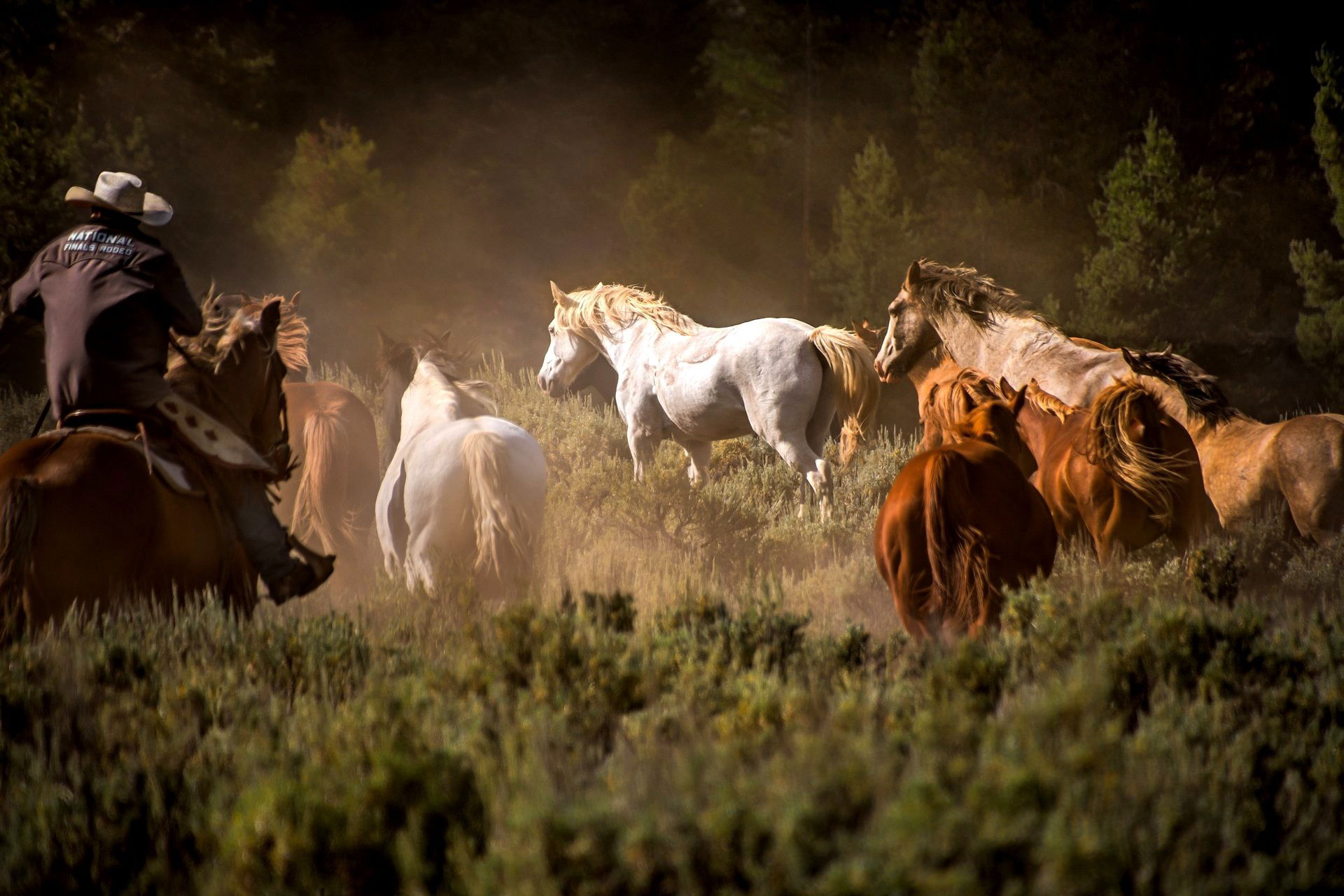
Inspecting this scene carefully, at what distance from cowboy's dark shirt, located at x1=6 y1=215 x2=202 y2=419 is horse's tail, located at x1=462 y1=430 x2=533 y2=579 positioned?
1399 millimetres

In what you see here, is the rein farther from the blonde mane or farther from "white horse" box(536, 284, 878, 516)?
"white horse" box(536, 284, 878, 516)

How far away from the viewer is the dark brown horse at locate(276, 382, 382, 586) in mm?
6465

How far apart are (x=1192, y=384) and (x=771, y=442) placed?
293 cm

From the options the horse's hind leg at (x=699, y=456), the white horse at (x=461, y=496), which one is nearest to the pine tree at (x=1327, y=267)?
the horse's hind leg at (x=699, y=456)

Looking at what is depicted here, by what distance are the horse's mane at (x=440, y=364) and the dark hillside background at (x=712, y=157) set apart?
785 cm

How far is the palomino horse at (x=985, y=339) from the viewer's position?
689cm

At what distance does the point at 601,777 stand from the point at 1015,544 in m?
2.28

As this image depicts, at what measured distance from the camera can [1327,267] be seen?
13375 mm

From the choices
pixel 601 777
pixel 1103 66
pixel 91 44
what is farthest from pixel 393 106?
pixel 601 777

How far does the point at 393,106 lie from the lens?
20.8 metres

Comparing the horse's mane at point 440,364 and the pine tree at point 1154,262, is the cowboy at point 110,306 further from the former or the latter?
the pine tree at point 1154,262

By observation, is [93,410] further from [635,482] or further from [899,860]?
[635,482]

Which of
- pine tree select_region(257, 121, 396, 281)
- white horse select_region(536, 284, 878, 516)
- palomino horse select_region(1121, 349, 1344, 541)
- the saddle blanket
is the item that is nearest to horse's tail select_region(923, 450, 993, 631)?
palomino horse select_region(1121, 349, 1344, 541)

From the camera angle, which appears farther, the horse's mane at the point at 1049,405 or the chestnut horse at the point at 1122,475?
the horse's mane at the point at 1049,405
